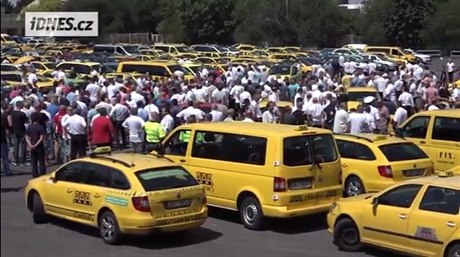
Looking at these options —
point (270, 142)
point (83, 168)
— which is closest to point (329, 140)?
point (270, 142)

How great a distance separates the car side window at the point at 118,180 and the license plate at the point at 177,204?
2.04ft

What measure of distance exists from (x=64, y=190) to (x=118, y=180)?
49.2 inches

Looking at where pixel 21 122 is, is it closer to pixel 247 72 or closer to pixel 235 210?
pixel 235 210

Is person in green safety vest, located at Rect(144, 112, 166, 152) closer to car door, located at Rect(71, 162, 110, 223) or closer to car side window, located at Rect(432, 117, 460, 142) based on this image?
car door, located at Rect(71, 162, 110, 223)

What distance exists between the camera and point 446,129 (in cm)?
1773

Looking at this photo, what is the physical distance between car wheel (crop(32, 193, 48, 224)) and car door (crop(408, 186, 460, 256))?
236 inches

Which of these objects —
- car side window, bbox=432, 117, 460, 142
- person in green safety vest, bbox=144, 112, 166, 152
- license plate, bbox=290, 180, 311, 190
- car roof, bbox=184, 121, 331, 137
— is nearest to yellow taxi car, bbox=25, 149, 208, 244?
car roof, bbox=184, 121, 331, 137

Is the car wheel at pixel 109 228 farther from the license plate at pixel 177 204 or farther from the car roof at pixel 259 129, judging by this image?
the car roof at pixel 259 129

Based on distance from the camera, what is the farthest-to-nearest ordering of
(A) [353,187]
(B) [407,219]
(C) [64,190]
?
(A) [353,187] < (C) [64,190] < (B) [407,219]

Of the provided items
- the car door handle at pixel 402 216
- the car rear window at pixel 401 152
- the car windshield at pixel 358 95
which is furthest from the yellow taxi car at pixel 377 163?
the car windshield at pixel 358 95

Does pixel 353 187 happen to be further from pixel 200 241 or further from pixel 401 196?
pixel 401 196

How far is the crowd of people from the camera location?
18562 millimetres

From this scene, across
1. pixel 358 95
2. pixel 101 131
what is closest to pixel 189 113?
pixel 101 131

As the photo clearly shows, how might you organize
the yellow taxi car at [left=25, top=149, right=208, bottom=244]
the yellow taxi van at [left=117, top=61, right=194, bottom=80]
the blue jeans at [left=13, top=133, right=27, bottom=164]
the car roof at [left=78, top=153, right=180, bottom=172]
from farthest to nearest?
the yellow taxi van at [left=117, top=61, right=194, bottom=80], the blue jeans at [left=13, top=133, right=27, bottom=164], the car roof at [left=78, top=153, right=180, bottom=172], the yellow taxi car at [left=25, top=149, right=208, bottom=244]
